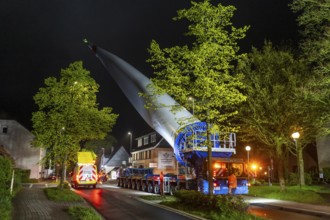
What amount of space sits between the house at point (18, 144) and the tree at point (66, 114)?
31.0 meters

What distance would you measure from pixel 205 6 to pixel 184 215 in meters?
9.26

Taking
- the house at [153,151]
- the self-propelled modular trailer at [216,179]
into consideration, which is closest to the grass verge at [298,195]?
the self-propelled modular trailer at [216,179]

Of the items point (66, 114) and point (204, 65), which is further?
point (66, 114)

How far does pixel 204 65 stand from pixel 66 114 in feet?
35.9

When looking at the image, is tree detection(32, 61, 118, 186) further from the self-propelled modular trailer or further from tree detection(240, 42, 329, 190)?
tree detection(240, 42, 329, 190)

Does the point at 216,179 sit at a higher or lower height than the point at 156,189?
higher

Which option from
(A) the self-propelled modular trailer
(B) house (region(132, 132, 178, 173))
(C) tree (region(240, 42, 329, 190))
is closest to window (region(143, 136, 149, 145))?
(B) house (region(132, 132, 178, 173))

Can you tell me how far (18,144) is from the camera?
168 feet

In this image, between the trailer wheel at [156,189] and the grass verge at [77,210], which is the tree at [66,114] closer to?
the grass verge at [77,210]

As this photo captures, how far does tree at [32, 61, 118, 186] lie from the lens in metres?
21.4

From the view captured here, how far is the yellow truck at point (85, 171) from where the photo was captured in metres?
31.9

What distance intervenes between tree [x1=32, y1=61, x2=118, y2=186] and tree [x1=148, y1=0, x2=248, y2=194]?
28.9 ft

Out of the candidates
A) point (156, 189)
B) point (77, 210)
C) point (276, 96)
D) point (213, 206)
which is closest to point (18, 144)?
point (156, 189)

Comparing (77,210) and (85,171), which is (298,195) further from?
(85,171)
